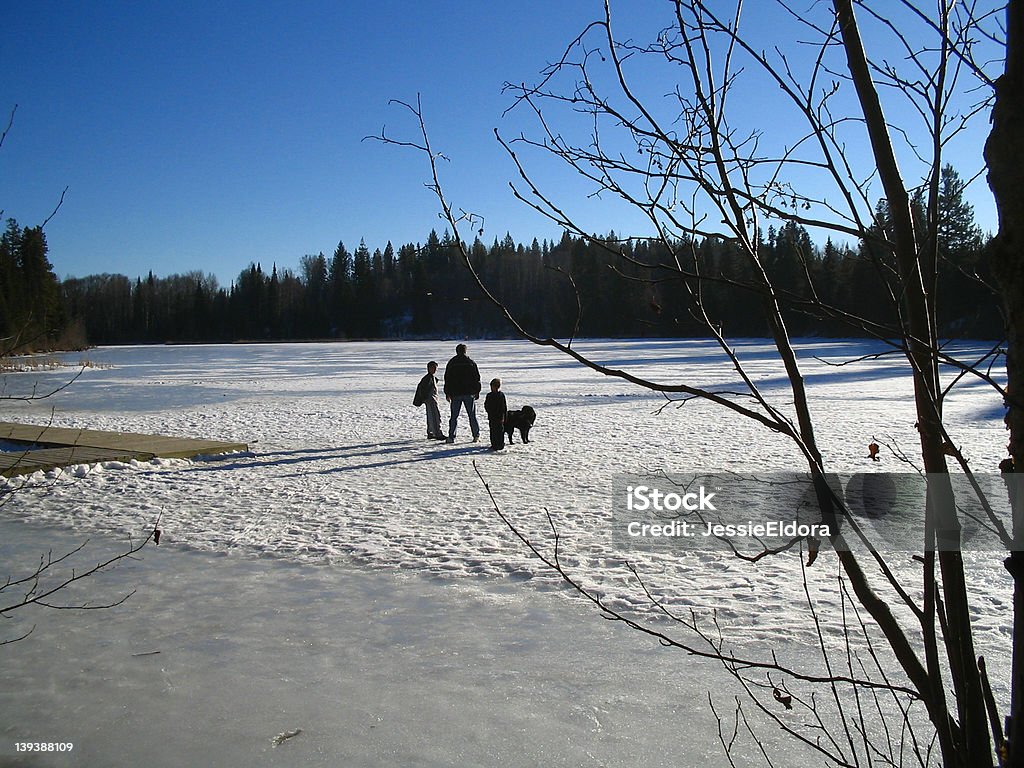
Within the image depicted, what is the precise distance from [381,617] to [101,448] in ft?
26.9

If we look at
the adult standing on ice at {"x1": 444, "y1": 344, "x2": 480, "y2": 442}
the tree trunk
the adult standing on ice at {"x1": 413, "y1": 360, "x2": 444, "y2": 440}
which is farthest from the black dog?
the tree trunk

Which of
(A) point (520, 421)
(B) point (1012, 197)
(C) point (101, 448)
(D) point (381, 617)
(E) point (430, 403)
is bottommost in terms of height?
(D) point (381, 617)

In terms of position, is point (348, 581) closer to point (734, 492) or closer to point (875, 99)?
point (734, 492)

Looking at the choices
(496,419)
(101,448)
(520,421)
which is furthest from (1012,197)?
(101,448)

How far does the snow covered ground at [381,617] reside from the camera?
3.26m

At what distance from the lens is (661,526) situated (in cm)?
702

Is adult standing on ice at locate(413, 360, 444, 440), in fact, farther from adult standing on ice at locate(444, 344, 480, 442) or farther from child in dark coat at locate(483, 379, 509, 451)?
child in dark coat at locate(483, 379, 509, 451)

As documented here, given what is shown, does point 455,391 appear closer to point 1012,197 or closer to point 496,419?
point 496,419

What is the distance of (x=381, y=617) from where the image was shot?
4.64m

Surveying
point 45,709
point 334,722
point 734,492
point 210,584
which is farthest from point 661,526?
point 45,709

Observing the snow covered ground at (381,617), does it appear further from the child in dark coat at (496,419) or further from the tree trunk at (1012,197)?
the tree trunk at (1012,197)

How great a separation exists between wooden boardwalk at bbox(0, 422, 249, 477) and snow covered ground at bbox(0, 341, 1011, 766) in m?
0.42

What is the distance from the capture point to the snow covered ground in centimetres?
326

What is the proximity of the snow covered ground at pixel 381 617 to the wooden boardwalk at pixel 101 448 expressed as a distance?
0.42 m
